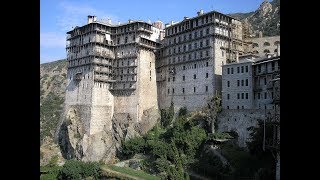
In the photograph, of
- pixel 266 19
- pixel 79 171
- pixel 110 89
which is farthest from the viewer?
pixel 266 19

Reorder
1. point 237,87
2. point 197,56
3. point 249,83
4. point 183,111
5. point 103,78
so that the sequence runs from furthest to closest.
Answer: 1. point 103,78
2. point 183,111
3. point 197,56
4. point 237,87
5. point 249,83

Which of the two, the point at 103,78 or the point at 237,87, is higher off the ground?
the point at 103,78

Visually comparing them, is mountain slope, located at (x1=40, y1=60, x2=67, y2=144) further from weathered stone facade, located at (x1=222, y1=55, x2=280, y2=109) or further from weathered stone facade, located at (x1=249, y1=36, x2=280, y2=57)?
weathered stone facade, located at (x1=249, y1=36, x2=280, y2=57)

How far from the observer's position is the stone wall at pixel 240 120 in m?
45.1

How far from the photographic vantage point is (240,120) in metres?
47.3

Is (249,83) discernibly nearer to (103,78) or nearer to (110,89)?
(110,89)

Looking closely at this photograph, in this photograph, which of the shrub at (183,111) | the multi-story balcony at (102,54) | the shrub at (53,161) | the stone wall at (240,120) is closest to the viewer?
the stone wall at (240,120)

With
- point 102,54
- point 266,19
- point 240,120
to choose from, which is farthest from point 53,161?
point 266,19

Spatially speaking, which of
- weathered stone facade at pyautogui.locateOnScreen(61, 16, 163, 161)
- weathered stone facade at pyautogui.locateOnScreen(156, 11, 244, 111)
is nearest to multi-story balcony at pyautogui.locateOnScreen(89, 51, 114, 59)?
weathered stone facade at pyautogui.locateOnScreen(61, 16, 163, 161)

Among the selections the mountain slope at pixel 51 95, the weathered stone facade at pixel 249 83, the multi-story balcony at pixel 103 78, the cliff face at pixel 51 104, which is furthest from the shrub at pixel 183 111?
the mountain slope at pixel 51 95

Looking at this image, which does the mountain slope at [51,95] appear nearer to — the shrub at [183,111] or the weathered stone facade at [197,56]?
the weathered stone facade at [197,56]
